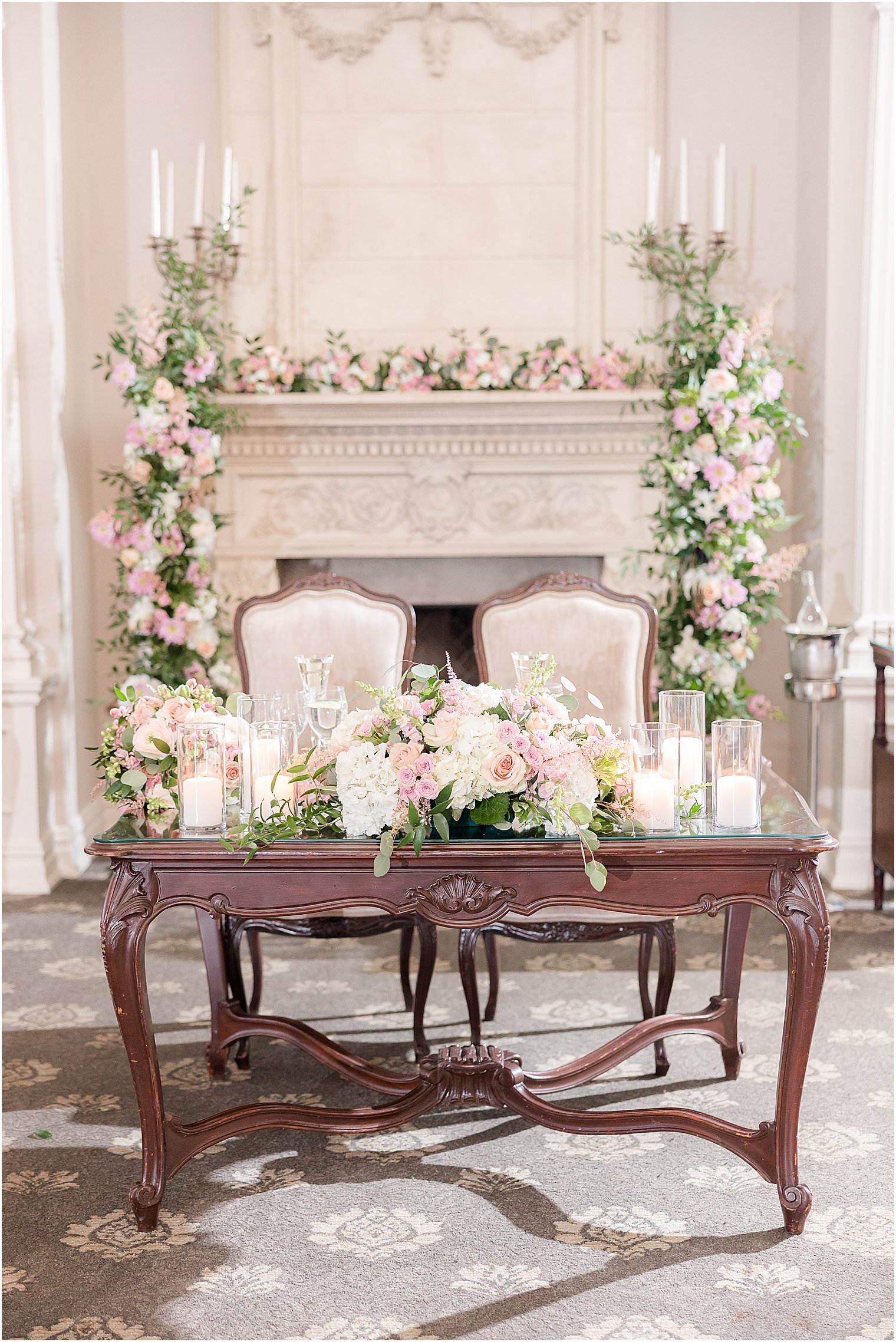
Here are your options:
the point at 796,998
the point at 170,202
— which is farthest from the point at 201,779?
A: the point at 170,202

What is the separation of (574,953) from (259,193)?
3.19 m

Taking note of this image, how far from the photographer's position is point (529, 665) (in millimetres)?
2367

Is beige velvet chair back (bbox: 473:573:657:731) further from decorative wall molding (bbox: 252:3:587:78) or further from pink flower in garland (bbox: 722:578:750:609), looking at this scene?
decorative wall molding (bbox: 252:3:587:78)

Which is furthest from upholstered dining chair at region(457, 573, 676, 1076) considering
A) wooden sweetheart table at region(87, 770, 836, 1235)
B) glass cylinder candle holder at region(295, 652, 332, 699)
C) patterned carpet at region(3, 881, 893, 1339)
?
wooden sweetheart table at region(87, 770, 836, 1235)

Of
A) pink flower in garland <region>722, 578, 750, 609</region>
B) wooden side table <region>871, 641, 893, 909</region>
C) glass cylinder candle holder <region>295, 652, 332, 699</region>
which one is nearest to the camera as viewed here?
glass cylinder candle holder <region>295, 652, 332, 699</region>

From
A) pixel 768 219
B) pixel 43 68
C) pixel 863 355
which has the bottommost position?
pixel 863 355

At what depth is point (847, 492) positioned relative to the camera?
14.5 ft

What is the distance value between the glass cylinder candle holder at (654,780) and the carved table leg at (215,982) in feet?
3.69

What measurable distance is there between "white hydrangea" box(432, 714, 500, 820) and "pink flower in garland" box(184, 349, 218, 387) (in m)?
2.61

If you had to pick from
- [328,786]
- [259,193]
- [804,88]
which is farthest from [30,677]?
[804,88]

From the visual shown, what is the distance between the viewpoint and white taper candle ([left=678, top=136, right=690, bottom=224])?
4.50 m

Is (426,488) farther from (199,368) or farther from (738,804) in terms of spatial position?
(738,804)

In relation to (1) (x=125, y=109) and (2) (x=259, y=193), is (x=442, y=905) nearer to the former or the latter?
(2) (x=259, y=193)

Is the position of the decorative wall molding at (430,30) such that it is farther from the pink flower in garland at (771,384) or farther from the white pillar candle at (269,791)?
the white pillar candle at (269,791)
